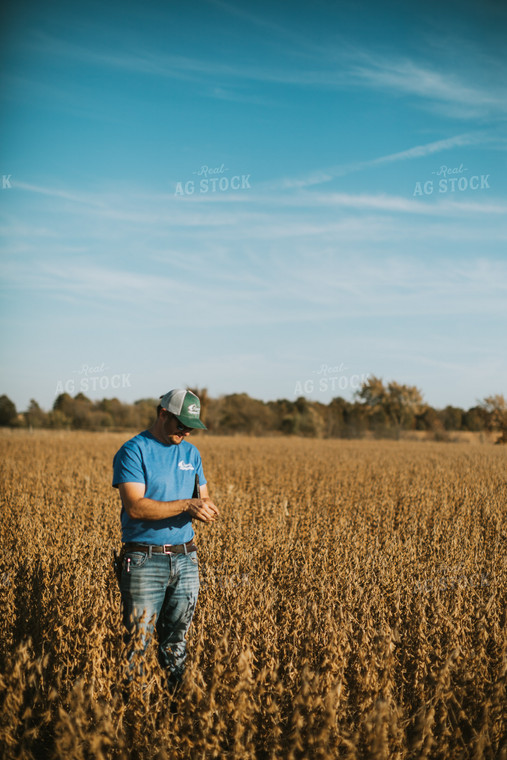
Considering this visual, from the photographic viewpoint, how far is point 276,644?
11.0 feet

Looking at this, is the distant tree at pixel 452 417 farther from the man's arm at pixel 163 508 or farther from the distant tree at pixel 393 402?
the man's arm at pixel 163 508

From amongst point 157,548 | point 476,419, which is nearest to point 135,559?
point 157,548

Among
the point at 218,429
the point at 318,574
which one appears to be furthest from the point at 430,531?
the point at 218,429

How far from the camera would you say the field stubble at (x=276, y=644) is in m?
2.38

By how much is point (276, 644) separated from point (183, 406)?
5.02 feet

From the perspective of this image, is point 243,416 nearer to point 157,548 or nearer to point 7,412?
point 7,412

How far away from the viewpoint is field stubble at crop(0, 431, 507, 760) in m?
2.38

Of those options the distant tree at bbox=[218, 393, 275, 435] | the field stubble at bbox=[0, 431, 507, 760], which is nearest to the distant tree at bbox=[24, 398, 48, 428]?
the distant tree at bbox=[218, 393, 275, 435]

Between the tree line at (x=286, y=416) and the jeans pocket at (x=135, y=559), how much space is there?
4499cm

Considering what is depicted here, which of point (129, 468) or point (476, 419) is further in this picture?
point (476, 419)

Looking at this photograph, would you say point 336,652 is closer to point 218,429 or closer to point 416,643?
point 416,643

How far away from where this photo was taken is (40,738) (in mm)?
3088

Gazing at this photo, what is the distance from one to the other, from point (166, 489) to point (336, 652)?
1258 millimetres

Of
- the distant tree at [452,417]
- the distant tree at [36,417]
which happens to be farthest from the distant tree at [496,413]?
the distant tree at [36,417]
